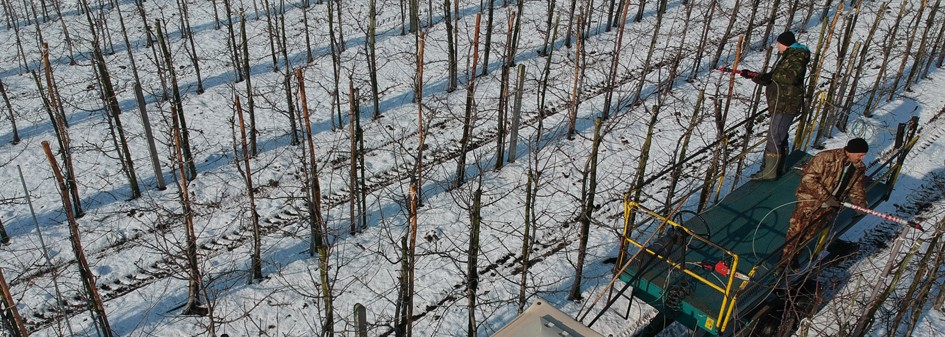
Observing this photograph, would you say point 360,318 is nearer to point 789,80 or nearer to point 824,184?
point 824,184

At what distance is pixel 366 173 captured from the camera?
1438 centimetres

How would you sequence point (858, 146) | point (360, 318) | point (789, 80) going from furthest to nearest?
1. point (789, 80)
2. point (858, 146)
3. point (360, 318)

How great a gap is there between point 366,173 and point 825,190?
8.13 metres

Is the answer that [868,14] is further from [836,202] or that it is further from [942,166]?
[836,202]

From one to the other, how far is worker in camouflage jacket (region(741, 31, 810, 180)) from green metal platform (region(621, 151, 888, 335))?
0.60m

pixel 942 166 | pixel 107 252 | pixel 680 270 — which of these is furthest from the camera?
pixel 942 166

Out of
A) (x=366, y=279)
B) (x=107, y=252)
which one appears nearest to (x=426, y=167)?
(x=366, y=279)

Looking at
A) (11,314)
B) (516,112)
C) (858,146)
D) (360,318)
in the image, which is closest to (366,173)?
(516,112)

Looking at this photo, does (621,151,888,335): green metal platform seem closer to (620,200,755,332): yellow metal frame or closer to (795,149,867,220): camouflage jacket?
(620,200,755,332): yellow metal frame

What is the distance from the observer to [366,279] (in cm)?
1152

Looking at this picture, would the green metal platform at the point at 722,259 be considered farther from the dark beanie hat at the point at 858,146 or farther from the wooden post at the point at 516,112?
the wooden post at the point at 516,112

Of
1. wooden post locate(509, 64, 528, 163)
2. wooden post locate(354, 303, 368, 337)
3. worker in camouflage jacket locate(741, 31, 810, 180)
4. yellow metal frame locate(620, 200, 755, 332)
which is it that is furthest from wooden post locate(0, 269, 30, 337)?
worker in camouflage jacket locate(741, 31, 810, 180)

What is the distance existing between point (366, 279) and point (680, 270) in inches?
189

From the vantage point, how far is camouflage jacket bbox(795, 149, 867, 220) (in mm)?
9734
